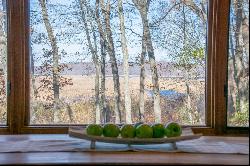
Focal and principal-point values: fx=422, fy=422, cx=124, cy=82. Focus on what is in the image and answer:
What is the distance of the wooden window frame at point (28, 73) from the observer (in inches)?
97.9

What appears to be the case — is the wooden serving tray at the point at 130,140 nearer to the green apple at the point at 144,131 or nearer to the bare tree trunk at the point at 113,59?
the green apple at the point at 144,131

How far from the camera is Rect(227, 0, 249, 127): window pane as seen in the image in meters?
2.53

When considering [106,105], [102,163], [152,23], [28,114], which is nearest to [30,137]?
[28,114]

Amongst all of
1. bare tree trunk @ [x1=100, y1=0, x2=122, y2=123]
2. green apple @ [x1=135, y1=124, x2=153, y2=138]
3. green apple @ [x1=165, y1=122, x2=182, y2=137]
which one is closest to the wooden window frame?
bare tree trunk @ [x1=100, y1=0, x2=122, y2=123]

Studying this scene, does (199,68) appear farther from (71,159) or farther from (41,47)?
(71,159)

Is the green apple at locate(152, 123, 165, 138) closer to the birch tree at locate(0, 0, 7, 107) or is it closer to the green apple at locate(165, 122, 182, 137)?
the green apple at locate(165, 122, 182, 137)

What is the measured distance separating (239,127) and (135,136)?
87 centimetres

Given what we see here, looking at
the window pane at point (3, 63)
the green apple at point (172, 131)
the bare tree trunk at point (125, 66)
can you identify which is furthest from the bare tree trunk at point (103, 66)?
the green apple at point (172, 131)

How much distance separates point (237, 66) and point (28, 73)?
1261 millimetres

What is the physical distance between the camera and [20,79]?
250 cm

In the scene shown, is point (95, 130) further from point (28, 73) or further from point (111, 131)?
point (28, 73)

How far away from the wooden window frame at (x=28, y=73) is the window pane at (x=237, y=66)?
0.04m

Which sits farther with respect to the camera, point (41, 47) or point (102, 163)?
point (41, 47)

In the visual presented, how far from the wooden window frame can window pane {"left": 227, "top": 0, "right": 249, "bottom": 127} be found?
4cm
